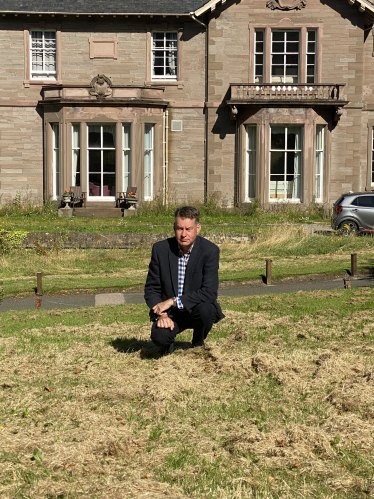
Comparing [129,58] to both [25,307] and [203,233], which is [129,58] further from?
[25,307]

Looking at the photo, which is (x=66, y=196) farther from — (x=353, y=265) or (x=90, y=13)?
(x=353, y=265)

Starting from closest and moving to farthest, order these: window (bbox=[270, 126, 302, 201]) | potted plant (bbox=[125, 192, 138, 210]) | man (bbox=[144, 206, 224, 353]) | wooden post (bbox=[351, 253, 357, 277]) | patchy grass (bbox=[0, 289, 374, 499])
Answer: patchy grass (bbox=[0, 289, 374, 499]) → man (bbox=[144, 206, 224, 353]) → wooden post (bbox=[351, 253, 357, 277]) → potted plant (bbox=[125, 192, 138, 210]) → window (bbox=[270, 126, 302, 201])

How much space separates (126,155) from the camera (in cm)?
2808

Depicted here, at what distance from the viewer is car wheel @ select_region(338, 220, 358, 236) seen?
72.4 ft

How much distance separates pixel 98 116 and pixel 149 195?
11.3 feet

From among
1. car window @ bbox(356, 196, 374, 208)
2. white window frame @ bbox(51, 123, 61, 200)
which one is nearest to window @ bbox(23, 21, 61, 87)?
white window frame @ bbox(51, 123, 61, 200)

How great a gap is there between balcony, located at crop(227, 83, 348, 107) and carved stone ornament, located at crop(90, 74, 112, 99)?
4.37 metres

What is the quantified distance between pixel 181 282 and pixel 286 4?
22.7 metres

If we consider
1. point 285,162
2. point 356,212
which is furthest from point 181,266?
point 285,162

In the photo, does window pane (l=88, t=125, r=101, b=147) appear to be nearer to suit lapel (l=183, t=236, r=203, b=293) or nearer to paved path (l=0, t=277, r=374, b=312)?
paved path (l=0, t=277, r=374, b=312)

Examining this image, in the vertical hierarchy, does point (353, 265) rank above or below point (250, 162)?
below

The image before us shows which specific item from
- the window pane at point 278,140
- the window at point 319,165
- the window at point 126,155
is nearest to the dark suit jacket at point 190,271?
the window at point 126,155

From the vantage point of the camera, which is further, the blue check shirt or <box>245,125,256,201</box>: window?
<box>245,125,256,201</box>: window

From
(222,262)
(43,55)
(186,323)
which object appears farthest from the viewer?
(43,55)
